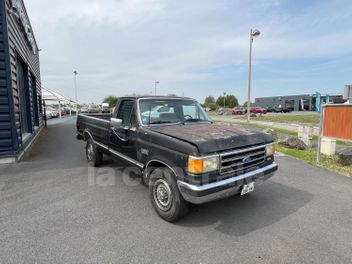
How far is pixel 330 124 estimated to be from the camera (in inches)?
263

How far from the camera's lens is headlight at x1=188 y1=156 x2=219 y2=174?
301 centimetres

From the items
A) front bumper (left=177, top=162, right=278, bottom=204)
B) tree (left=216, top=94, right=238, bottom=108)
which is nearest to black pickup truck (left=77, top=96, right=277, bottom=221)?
front bumper (left=177, top=162, right=278, bottom=204)

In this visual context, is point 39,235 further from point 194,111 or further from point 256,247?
point 194,111

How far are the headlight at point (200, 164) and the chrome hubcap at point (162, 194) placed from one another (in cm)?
61

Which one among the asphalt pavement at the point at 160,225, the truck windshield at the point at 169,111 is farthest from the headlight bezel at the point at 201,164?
the truck windshield at the point at 169,111

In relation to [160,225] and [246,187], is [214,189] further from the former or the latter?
[160,225]

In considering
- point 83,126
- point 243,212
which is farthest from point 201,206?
point 83,126

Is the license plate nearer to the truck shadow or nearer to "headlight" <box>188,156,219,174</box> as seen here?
the truck shadow

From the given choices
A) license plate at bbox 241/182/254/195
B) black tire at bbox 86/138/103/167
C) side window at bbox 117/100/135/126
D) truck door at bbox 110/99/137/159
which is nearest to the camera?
license plate at bbox 241/182/254/195

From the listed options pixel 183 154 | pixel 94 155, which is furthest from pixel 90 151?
pixel 183 154

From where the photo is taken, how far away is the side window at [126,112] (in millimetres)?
4617

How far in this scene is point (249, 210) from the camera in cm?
395

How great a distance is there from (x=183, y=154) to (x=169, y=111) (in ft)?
5.41

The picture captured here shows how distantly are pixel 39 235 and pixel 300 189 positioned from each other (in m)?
4.73
